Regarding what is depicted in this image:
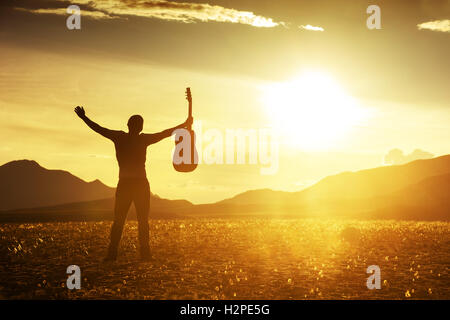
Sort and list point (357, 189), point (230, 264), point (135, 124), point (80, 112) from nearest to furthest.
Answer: point (135, 124) < point (80, 112) < point (230, 264) < point (357, 189)

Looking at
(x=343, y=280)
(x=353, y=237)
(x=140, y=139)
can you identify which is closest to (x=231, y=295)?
(x=343, y=280)

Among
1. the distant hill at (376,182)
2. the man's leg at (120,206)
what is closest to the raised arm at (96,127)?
the man's leg at (120,206)

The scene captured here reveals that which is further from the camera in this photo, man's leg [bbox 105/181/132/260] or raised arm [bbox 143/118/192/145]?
raised arm [bbox 143/118/192/145]

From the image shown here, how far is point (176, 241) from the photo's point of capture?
17281 mm

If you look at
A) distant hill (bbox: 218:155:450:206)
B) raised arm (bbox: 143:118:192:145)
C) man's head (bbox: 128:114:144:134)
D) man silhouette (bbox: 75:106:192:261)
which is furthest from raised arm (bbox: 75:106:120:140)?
distant hill (bbox: 218:155:450:206)

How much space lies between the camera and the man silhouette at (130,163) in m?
13.1

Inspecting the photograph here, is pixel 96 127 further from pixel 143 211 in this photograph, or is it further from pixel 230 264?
pixel 230 264

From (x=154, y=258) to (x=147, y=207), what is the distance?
1.80 meters

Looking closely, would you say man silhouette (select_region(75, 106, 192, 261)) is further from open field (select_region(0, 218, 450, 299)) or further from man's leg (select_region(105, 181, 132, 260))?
open field (select_region(0, 218, 450, 299))

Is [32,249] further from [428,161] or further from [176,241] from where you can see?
[428,161]

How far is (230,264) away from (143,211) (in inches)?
116

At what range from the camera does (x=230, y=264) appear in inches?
538

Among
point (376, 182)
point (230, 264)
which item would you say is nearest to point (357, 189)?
point (376, 182)

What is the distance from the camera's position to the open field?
11.0 m
